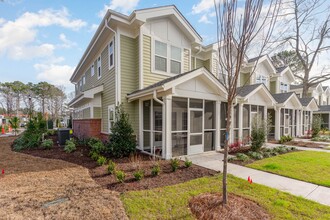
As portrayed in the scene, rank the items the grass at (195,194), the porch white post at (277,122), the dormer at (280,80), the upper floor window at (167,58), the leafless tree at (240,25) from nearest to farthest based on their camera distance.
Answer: the leafless tree at (240,25) → the grass at (195,194) → the upper floor window at (167,58) → the porch white post at (277,122) → the dormer at (280,80)

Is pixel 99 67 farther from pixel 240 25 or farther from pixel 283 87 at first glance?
pixel 283 87

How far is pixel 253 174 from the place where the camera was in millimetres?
5668

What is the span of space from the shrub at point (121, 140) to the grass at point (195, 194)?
361 centimetres

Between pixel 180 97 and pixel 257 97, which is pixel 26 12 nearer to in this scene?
pixel 180 97

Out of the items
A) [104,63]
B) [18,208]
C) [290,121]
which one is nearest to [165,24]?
[104,63]

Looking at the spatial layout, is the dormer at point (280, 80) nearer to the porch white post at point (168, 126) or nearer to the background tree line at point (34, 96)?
the porch white post at point (168, 126)

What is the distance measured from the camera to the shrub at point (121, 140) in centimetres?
752

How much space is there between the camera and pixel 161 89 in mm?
7043

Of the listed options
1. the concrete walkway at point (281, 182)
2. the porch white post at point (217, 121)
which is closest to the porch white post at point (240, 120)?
the porch white post at point (217, 121)

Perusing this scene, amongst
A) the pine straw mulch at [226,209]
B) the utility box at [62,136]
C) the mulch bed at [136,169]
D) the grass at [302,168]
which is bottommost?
the grass at [302,168]

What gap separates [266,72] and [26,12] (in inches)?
776

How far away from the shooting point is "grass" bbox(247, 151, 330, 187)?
523cm

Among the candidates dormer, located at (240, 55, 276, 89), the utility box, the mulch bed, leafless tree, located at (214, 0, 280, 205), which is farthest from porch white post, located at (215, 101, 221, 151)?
the utility box

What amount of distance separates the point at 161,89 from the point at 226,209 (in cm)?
484
